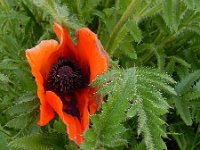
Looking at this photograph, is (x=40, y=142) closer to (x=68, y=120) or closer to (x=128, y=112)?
(x=68, y=120)

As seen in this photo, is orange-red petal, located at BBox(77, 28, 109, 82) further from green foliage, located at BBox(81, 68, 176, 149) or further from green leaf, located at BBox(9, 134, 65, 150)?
green leaf, located at BBox(9, 134, 65, 150)

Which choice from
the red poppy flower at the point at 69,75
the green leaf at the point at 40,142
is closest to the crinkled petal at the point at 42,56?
the red poppy flower at the point at 69,75

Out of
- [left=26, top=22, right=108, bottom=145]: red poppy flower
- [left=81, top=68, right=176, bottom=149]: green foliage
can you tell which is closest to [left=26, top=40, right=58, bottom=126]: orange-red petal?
[left=26, top=22, right=108, bottom=145]: red poppy flower

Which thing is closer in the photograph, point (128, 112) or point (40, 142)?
point (128, 112)

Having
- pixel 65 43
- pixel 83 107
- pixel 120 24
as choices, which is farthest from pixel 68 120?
pixel 120 24

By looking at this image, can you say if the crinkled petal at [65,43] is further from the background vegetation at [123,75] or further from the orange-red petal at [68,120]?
the orange-red petal at [68,120]

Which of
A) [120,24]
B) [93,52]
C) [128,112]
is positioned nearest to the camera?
[128,112]
